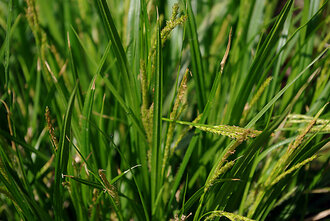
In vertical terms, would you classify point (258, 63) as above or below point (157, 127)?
above

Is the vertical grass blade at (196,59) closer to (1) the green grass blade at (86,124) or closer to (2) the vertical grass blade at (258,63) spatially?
(2) the vertical grass blade at (258,63)

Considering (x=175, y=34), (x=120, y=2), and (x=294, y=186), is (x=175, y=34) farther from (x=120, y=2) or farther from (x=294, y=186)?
(x=294, y=186)

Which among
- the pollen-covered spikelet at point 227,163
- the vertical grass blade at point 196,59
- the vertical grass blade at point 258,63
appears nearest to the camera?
the pollen-covered spikelet at point 227,163

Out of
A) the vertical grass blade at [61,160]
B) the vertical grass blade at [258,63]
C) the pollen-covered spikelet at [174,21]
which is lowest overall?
the vertical grass blade at [61,160]

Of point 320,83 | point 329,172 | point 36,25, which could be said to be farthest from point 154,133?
point 329,172

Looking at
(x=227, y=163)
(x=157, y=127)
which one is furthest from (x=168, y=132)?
(x=227, y=163)

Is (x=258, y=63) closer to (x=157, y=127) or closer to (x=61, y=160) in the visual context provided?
(x=157, y=127)

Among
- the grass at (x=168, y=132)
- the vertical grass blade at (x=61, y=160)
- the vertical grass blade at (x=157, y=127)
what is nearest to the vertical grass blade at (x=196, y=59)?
the grass at (x=168, y=132)

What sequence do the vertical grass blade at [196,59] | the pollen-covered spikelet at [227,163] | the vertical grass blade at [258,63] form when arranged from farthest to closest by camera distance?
the vertical grass blade at [196,59], the vertical grass blade at [258,63], the pollen-covered spikelet at [227,163]

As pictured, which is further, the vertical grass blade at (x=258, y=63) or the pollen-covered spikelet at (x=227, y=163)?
the vertical grass blade at (x=258, y=63)
